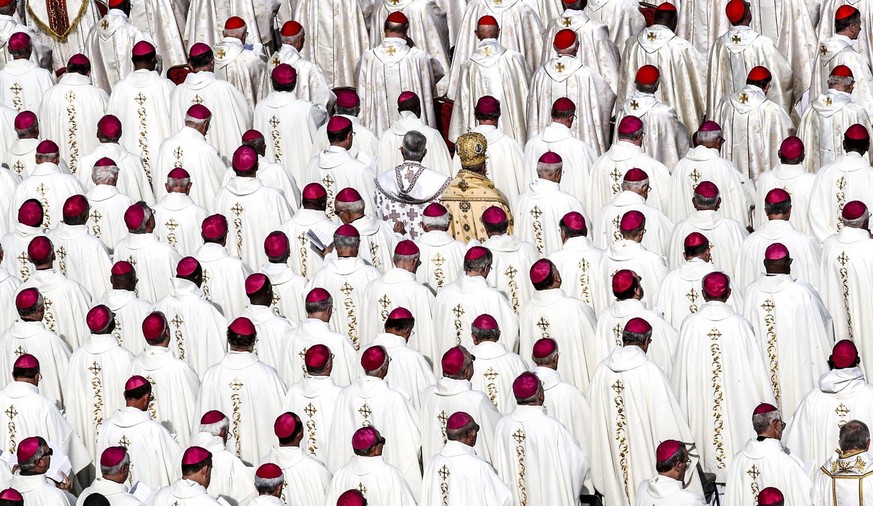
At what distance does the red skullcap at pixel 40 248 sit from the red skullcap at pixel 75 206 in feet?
2.12

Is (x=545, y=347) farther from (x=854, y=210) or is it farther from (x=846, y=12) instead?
(x=846, y=12)

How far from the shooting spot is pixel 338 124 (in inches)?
702

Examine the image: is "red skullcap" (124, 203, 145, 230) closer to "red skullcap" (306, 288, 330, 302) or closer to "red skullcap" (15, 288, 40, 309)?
"red skullcap" (15, 288, 40, 309)

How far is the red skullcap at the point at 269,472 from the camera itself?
13578mm

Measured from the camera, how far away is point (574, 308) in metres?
15.9

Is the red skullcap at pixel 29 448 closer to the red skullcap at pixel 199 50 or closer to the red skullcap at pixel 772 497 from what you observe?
the red skullcap at pixel 772 497

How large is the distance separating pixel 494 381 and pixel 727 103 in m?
4.51

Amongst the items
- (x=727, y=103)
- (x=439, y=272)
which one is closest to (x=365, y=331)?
(x=439, y=272)

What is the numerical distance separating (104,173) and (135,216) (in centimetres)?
104

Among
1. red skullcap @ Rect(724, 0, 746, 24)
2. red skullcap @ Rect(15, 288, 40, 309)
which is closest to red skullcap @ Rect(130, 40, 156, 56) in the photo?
red skullcap @ Rect(15, 288, 40, 309)

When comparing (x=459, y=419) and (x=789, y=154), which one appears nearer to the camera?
(x=459, y=419)

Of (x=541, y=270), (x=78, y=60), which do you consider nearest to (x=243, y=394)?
(x=541, y=270)

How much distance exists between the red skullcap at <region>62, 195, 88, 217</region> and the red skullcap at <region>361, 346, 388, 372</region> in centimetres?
347

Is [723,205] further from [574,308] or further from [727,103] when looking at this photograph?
[574,308]
